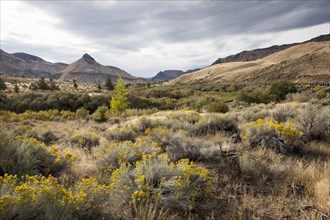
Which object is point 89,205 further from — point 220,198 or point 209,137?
point 209,137

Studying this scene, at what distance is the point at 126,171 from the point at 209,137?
13.6 ft

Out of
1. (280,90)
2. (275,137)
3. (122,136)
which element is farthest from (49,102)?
(280,90)

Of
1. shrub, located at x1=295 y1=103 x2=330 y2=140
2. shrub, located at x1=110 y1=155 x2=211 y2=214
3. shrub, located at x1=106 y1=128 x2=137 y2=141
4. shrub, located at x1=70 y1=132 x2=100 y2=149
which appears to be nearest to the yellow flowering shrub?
shrub, located at x1=110 y1=155 x2=211 y2=214

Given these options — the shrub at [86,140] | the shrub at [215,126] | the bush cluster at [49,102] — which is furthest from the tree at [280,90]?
the shrub at [86,140]

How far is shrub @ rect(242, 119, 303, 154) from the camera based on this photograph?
6195 millimetres

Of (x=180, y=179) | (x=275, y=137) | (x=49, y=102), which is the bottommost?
(x=275, y=137)

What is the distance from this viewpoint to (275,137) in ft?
21.4

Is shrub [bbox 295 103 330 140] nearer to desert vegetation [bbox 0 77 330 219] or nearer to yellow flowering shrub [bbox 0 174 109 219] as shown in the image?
desert vegetation [bbox 0 77 330 219]

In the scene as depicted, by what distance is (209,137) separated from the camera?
7.50m

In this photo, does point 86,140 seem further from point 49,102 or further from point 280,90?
point 280,90

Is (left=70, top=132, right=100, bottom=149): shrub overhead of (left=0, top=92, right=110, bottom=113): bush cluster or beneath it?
beneath

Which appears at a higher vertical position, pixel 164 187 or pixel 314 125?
pixel 164 187

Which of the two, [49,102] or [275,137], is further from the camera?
[49,102]

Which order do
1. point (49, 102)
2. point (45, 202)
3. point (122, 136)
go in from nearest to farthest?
point (45, 202) < point (122, 136) < point (49, 102)
